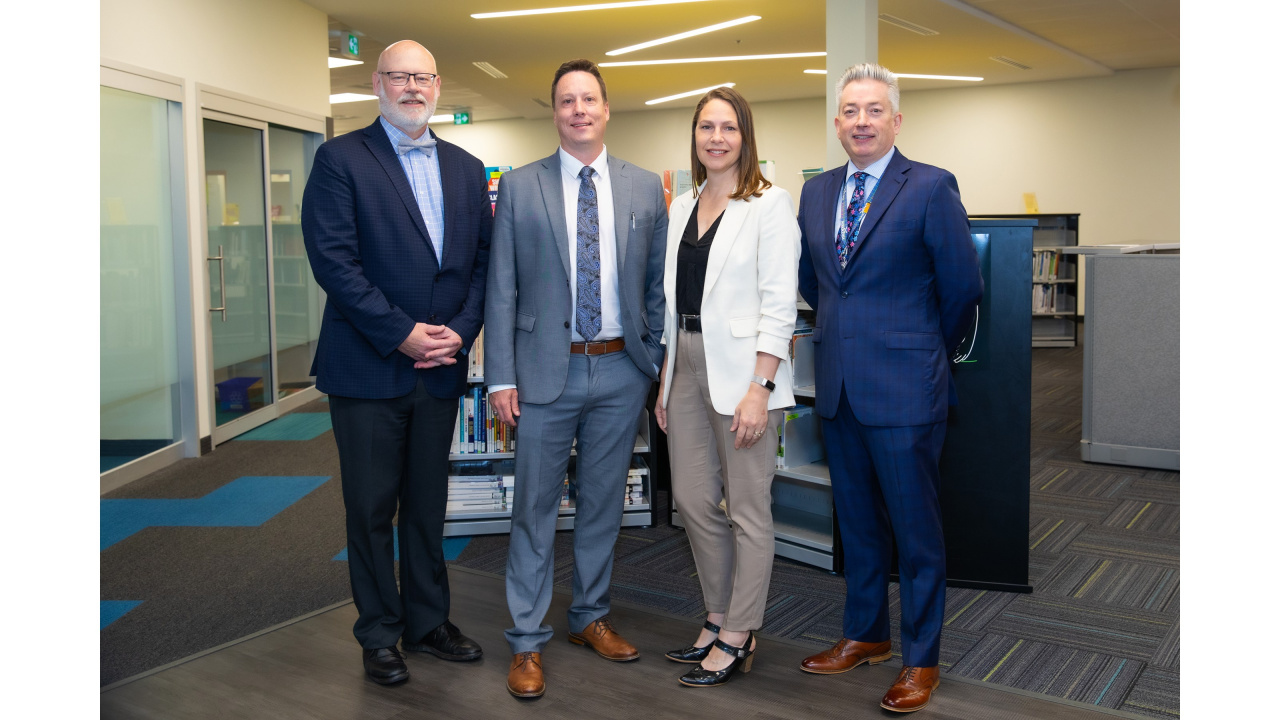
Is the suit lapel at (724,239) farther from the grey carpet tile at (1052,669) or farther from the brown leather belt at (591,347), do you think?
the grey carpet tile at (1052,669)

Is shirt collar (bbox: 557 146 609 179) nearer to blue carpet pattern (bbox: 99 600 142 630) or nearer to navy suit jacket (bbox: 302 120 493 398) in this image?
navy suit jacket (bbox: 302 120 493 398)

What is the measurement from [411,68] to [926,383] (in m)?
1.62

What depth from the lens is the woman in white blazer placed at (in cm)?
247

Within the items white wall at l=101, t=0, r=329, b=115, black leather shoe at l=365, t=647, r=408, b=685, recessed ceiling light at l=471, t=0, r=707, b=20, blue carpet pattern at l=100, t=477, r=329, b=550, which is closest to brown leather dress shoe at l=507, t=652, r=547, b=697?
black leather shoe at l=365, t=647, r=408, b=685

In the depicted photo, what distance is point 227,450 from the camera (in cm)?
594

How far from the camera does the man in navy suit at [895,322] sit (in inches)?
95.2

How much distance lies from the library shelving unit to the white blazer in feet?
30.9

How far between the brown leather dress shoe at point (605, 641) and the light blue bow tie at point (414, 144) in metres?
1.48

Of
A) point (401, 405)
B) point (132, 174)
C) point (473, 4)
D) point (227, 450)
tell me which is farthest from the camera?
point (473, 4)
